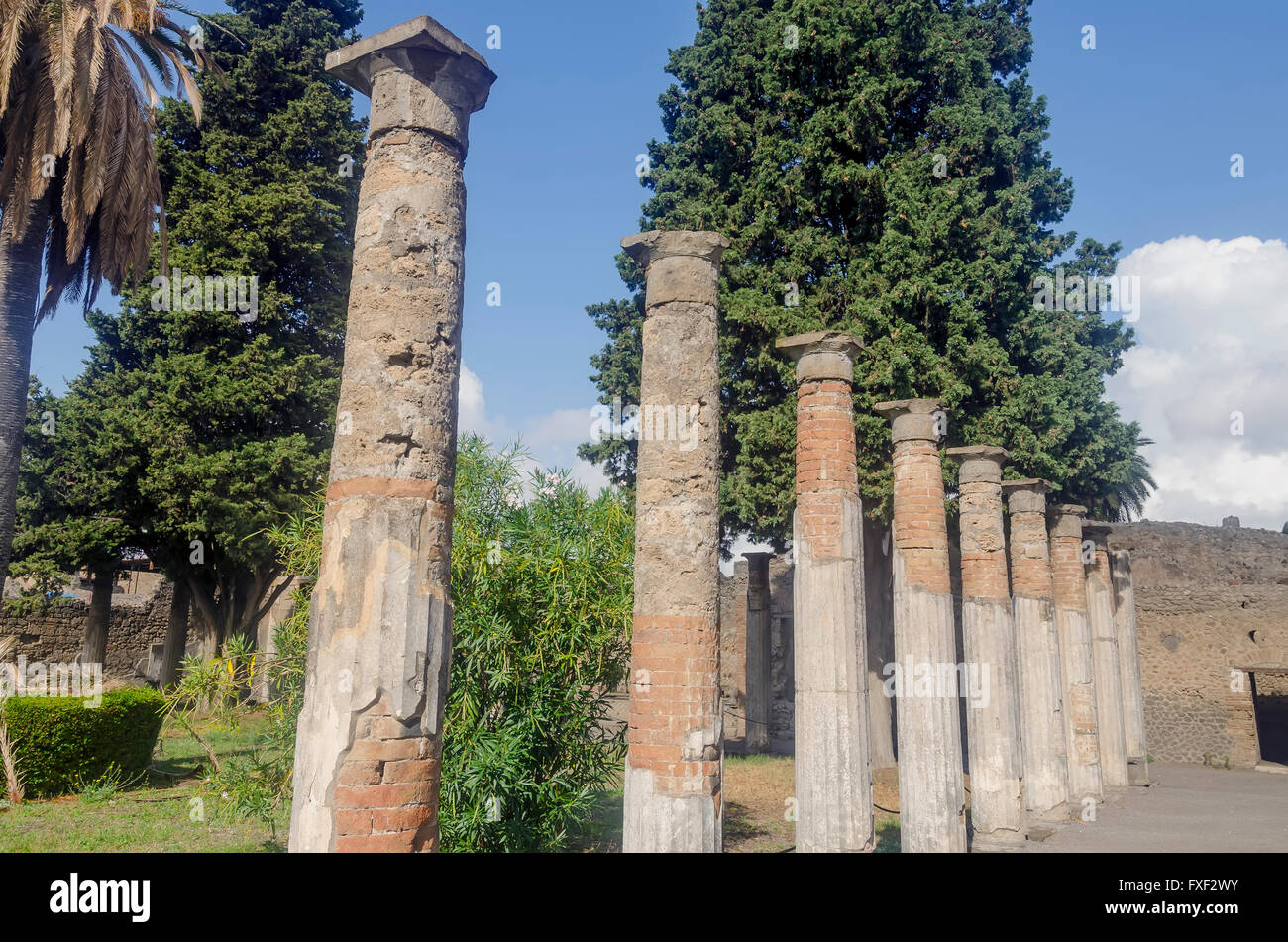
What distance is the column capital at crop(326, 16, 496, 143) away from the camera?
4738 millimetres

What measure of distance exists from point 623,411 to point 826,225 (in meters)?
5.03

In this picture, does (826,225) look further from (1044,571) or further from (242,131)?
(242,131)

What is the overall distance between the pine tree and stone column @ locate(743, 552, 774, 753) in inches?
199

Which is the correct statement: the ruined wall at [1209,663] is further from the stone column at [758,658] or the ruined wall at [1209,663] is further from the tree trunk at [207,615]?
the tree trunk at [207,615]

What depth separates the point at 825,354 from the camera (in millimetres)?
8016

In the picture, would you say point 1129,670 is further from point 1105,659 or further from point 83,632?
point 83,632

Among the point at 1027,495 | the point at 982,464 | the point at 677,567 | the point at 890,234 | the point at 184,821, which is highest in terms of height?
the point at 890,234

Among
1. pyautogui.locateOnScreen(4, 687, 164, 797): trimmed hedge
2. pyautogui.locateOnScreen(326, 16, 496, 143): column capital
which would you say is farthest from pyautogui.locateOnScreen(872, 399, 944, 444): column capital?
pyautogui.locateOnScreen(4, 687, 164, 797): trimmed hedge

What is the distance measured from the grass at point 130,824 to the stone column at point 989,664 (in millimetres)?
7778

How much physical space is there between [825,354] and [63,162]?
431 inches

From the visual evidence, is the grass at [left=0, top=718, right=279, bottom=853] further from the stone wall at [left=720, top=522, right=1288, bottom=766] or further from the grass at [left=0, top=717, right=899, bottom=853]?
the stone wall at [left=720, top=522, right=1288, bottom=766]

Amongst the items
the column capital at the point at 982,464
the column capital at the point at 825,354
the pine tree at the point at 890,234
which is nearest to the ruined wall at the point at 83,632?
the pine tree at the point at 890,234

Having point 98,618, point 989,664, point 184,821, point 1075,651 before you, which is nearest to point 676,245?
point 989,664

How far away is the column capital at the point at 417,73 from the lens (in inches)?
187
